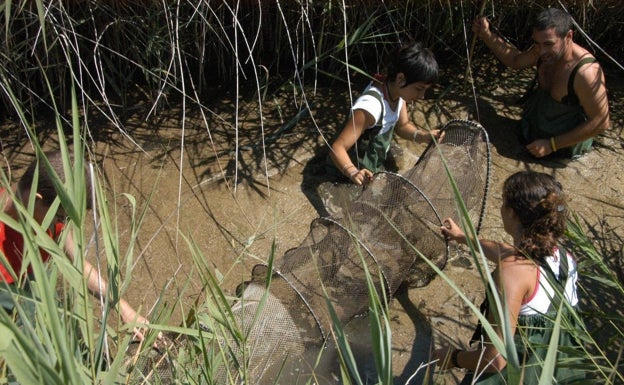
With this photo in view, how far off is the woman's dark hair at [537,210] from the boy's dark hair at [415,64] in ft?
3.66

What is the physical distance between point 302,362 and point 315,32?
88.7 inches

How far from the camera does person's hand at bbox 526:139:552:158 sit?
4.76 m

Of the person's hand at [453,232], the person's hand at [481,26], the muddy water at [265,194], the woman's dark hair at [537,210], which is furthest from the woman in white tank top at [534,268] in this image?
the person's hand at [481,26]

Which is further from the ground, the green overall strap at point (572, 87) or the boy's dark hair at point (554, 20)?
the boy's dark hair at point (554, 20)

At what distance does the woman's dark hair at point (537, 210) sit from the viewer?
2939 millimetres

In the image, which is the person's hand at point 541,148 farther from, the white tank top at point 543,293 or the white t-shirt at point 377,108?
the white tank top at point 543,293

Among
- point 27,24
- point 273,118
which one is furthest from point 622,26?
point 27,24

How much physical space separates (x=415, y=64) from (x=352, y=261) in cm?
114

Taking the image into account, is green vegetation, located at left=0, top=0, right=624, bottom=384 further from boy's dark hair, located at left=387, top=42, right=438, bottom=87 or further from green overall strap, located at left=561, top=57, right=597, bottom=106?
green overall strap, located at left=561, top=57, right=597, bottom=106

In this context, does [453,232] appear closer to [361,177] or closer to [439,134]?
[361,177]

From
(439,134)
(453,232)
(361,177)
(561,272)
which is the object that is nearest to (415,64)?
(439,134)

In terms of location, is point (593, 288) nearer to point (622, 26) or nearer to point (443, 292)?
point (443, 292)

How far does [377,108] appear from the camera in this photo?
164 inches

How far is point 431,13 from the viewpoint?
194 inches
